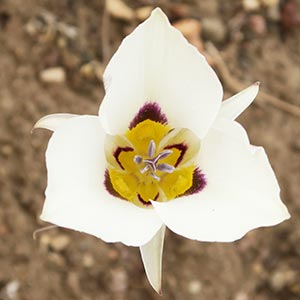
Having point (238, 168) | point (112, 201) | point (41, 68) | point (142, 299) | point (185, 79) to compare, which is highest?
point (185, 79)

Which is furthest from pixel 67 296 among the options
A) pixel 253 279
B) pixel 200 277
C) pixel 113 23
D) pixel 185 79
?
pixel 185 79

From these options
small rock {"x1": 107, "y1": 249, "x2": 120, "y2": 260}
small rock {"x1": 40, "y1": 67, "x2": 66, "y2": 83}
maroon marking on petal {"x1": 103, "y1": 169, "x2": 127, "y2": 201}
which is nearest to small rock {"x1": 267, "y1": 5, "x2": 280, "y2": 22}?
small rock {"x1": 40, "y1": 67, "x2": 66, "y2": 83}

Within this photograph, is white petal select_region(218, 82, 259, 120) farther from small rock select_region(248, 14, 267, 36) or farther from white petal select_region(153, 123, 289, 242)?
small rock select_region(248, 14, 267, 36)

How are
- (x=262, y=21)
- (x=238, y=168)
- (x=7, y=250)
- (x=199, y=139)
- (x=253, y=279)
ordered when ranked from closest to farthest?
(x=238, y=168)
(x=199, y=139)
(x=7, y=250)
(x=253, y=279)
(x=262, y=21)

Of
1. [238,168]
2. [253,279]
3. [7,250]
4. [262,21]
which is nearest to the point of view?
[238,168]

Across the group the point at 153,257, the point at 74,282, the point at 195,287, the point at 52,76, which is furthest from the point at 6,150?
the point at 153,257

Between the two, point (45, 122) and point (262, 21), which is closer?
point (45, 122)

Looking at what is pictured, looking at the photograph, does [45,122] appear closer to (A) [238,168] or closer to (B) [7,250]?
(A) [238,168]

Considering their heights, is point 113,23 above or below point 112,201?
below
